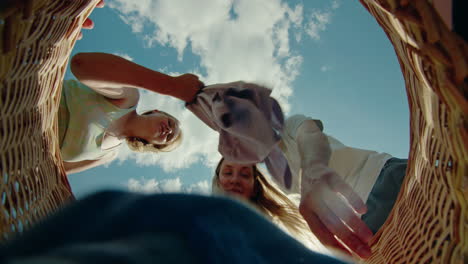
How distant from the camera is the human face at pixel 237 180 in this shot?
2.78 ft

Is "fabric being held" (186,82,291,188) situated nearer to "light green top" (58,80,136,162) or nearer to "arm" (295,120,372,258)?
"arm" (295,120,372,258)

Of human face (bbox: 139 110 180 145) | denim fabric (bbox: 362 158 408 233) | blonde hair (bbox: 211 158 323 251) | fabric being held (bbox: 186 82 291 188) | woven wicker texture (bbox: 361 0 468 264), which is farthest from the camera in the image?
human face (bbox: 139 110 180 145)

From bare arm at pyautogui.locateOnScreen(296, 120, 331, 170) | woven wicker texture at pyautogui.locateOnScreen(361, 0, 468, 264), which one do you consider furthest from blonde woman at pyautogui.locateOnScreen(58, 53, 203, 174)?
woven wicker texture at pyautogui.locateOnScreen(361, 0, 468, 264)

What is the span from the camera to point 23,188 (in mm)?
409

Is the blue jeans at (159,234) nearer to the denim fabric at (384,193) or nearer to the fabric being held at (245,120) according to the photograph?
the fabric being held at (245,120)

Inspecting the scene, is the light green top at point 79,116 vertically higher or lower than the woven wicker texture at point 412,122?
higher

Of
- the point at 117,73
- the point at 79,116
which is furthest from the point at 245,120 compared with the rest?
the point at 79,116

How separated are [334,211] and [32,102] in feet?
1.53

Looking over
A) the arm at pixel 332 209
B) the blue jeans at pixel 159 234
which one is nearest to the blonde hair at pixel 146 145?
the arm at pixel 332 209

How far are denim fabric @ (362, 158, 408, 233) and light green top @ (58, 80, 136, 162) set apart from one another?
2.14 ft

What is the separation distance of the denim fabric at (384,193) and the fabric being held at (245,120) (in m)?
0.22

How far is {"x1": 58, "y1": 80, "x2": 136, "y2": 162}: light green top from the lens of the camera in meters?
0.75

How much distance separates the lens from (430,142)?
395 mm

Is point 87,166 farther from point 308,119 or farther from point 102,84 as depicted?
point 308,119
